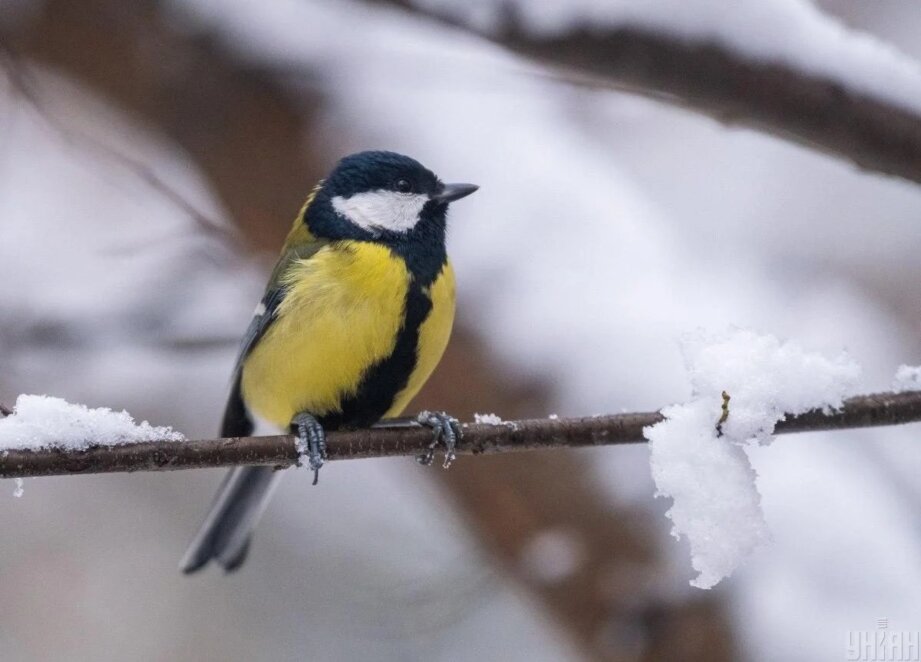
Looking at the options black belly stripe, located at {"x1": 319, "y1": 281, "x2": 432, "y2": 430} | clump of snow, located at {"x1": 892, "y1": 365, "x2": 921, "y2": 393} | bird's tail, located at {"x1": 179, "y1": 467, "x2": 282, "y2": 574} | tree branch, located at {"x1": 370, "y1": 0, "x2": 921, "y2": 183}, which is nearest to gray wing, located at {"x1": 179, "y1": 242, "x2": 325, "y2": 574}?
bird's tail, located at {"x1": 179, "y1": 467, "x2": 282, "y2": 574}

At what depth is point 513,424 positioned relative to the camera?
1.50 meters

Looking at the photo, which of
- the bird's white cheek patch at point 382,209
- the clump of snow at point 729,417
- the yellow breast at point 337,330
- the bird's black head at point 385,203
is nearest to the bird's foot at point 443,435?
the yellow breast at point 337,330

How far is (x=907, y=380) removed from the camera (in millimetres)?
1369

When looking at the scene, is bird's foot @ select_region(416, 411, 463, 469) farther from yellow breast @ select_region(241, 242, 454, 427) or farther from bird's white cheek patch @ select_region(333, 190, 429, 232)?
bird's white cheek patch @ select_region(333, 190, 429, 232)

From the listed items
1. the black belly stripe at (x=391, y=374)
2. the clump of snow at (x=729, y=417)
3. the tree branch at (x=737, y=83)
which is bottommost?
the clump of snow at (x=729, y=417)

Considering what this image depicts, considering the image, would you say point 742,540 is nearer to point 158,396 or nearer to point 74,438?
point 74,438

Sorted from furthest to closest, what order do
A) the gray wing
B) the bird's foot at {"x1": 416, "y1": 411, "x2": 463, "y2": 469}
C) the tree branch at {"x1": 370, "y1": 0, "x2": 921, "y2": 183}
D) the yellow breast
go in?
1. the gray wing
2. the yellow breast
3. the tree branch at {"x1": 370, "y1": 0, "x2": 921, "y2": 183}
4. the bird's foot at {"x1": 416, "y1": 411, "x2": 463, "y2": 469}

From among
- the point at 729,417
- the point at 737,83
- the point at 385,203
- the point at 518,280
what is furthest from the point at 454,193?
the point at 729,417

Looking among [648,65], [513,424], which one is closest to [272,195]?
[648,65]

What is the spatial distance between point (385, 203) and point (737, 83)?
950 mm

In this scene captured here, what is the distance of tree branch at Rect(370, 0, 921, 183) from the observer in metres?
1.77

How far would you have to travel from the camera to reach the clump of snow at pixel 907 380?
4.47ft

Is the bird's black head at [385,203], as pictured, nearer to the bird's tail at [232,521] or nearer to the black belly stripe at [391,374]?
the black belly stripe at [391,374]

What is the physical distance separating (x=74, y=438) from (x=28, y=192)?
2133 millimetres
